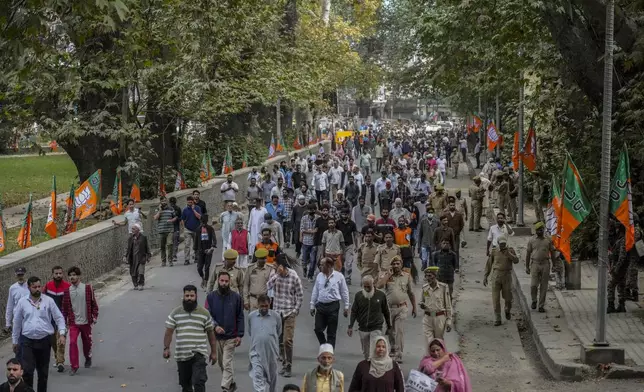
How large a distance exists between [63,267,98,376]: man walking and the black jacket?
3302 mm

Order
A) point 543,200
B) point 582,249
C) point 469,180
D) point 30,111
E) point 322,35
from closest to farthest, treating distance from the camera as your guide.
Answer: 1. point 582,249
2. point 30,111
3. point 543,200
4. point 469,180
5. point 322,35

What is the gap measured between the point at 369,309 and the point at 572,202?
4.21m

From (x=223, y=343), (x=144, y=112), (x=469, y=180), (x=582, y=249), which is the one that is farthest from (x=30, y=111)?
(x=469, y=180)

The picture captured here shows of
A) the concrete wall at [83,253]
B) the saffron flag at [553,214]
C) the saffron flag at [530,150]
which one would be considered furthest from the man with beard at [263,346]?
the saffron flag at [530,150]

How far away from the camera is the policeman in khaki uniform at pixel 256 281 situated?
14.2 m

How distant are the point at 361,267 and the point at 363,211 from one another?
577cm

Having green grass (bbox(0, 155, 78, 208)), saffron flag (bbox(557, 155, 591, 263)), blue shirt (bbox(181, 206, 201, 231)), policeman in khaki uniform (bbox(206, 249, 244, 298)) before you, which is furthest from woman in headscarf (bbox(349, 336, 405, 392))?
green grass (bbox(0, 155, 78, 208))

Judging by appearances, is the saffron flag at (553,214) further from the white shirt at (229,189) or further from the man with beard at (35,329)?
the white shirt at (229,189)

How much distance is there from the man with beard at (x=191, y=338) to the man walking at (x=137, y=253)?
8370 mm

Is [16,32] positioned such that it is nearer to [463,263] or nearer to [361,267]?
[361,267]

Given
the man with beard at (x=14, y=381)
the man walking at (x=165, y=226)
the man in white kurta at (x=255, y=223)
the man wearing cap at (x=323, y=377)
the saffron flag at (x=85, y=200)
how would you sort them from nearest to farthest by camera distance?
the man with beard at (x=14, y=381) → the man wearing cap at (x=323, y=377) → the man in white kurta at (x=255, y=223) → the saffron flag at (x=85, y=200) → the man walking at (x=165, y=226)

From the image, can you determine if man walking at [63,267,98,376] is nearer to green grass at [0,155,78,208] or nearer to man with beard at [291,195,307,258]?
man with beard at [291,195,307,258]

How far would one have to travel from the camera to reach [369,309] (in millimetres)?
13359

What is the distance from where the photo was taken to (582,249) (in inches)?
885
